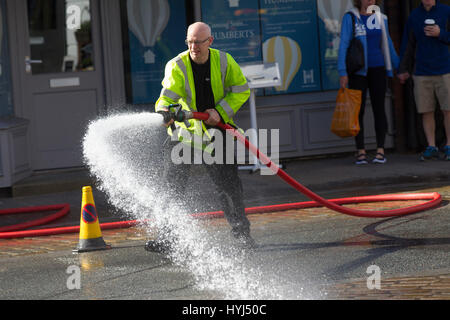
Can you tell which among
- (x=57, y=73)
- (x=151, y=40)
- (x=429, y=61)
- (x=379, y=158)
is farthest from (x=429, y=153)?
(x=57, y=73)

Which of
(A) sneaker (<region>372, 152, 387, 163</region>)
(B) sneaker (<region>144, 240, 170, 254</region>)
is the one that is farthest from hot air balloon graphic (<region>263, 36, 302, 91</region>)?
(B) sneaker (<region>144, 240, 170, 254</region>)

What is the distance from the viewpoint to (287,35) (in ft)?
37.5

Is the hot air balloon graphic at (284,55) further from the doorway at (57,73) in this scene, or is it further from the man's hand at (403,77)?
the doorway at (57,73)

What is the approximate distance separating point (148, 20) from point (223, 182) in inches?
204

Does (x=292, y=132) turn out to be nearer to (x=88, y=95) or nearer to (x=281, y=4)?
(x=281, y=4)

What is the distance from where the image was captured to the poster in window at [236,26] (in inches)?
441

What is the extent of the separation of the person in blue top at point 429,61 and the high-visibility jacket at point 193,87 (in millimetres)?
4770

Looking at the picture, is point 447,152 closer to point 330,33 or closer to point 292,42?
point 330,33

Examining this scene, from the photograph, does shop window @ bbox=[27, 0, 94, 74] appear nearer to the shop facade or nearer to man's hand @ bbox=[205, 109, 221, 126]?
the shop facade

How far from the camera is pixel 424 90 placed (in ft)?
35.0

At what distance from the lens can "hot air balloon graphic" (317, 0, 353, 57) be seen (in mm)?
11555

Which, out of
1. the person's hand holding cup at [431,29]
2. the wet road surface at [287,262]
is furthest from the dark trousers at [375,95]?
the wet road surface at [287,262]
